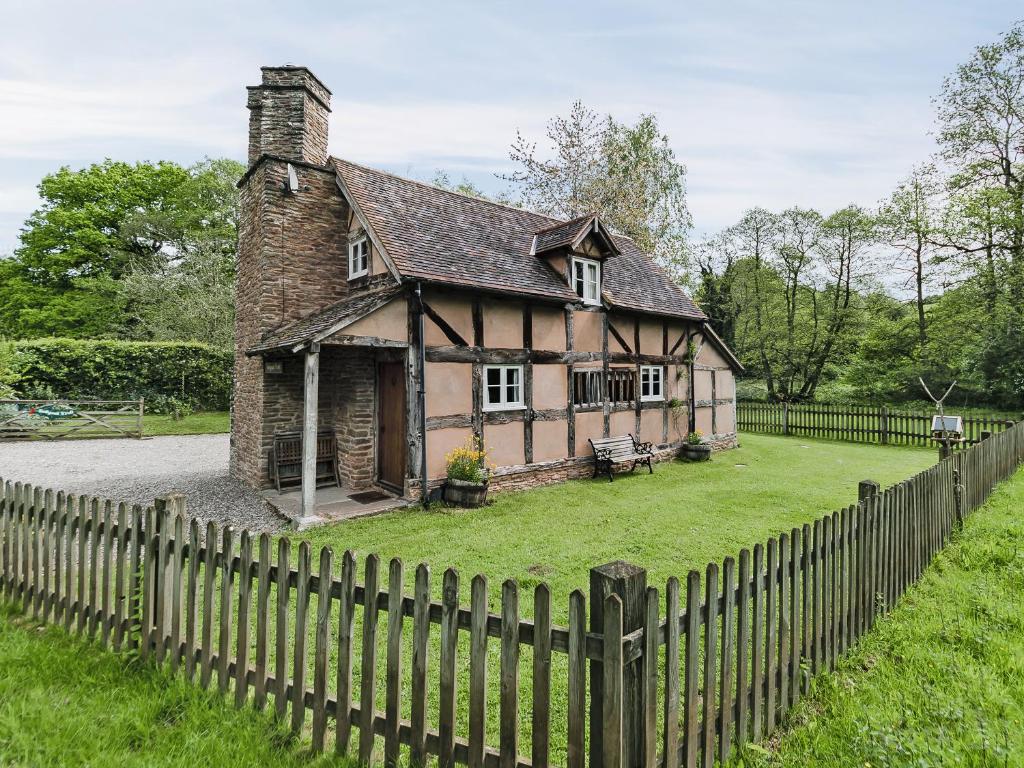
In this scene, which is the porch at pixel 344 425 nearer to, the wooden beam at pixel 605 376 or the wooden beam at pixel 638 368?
the wooden beam at pixel 605 376

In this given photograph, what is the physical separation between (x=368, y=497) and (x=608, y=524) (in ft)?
16.9

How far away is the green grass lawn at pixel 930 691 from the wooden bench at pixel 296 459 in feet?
33.8

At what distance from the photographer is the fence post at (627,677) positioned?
2.32 meters

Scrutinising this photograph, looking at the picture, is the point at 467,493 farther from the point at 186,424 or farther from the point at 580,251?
the point at 186,424

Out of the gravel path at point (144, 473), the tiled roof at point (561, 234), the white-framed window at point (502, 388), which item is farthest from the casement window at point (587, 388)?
the gravel path at point (144, 473)

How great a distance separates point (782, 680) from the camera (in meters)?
3.25

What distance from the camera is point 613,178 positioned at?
25.8 m

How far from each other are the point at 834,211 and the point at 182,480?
35002 millimetres

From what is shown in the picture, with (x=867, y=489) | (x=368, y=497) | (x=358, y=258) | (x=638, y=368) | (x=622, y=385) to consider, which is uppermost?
(x=358, y=258)

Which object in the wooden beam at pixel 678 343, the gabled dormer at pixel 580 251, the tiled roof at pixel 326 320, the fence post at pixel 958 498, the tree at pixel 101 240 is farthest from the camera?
the tree at pixel 101 240

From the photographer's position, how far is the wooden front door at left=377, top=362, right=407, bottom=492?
34.1 ft

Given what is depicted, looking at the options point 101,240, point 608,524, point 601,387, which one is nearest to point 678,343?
point 601,387

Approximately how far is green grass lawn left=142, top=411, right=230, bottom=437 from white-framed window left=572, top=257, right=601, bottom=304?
54.9ft

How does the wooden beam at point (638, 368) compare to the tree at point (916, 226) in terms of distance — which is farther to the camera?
the tree at point (916, 226)
